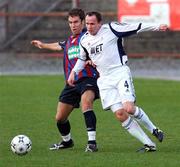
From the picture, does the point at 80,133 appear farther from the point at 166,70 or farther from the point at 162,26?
the point at 166,70

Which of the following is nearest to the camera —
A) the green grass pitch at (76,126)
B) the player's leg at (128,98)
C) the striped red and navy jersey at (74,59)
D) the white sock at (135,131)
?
the green grass pitch at (76,126)

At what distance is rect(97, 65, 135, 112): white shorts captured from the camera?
34.6 ft

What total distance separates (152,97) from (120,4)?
7703 millimetres

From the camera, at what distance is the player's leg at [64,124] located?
11234mm

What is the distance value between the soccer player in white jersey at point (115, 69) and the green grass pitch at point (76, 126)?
407 millimetres

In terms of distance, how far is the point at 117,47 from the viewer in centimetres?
1086

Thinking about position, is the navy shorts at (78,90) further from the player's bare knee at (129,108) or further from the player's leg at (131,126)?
the player's bare knee at (129,108)

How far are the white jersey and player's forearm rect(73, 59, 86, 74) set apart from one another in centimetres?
2

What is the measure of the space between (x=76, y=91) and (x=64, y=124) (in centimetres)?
54

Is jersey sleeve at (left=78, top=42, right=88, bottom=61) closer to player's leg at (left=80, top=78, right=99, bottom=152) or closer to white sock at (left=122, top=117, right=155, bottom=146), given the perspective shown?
player's leg at (left=80, top=78, right=99, bottom=152)

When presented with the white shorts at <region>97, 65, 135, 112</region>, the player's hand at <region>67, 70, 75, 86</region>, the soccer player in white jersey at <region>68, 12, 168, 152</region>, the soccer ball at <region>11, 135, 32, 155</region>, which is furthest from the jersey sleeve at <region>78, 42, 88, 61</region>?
the soccer ball at <region>11, 135, 32, 155</region>

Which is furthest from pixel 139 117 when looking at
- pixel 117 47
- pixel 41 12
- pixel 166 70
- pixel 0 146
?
pixel 41 12

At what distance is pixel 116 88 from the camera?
1072 cm

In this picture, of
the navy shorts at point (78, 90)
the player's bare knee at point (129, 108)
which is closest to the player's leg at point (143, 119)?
the player's bare knee at point (129, 108)
